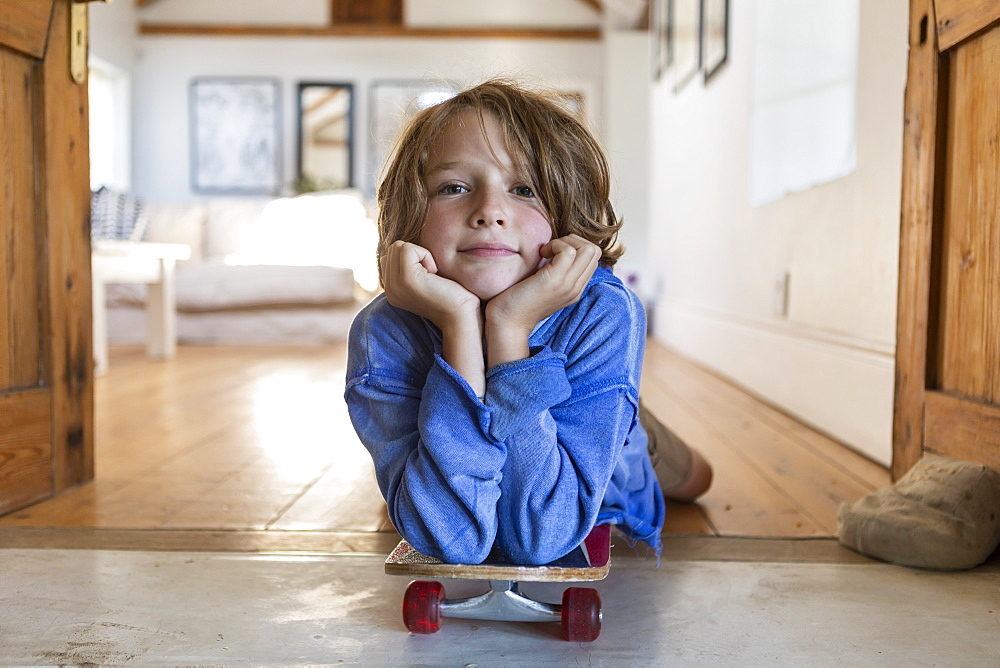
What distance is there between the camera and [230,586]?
103 centimetres

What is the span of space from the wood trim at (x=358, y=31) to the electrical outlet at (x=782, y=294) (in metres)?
4.66

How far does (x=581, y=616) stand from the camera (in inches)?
34.5

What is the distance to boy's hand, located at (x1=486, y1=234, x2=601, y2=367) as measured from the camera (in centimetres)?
84

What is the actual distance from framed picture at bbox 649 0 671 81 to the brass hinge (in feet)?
11.8

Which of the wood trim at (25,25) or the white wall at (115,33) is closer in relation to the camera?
the wood trim at (25,25)

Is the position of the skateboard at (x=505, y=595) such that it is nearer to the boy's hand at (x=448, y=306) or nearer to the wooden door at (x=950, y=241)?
the boy's hand at (x=448, y=306)

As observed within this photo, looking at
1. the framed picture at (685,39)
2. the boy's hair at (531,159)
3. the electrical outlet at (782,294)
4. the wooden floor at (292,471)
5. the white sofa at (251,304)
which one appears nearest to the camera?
the boy's hair at (531,159)

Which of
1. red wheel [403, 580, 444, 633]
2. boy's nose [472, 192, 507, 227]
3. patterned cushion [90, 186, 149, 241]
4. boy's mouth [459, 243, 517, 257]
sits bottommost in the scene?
red wheel [403, 580, 444, 633]

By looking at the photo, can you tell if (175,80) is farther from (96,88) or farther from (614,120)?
(614,120)

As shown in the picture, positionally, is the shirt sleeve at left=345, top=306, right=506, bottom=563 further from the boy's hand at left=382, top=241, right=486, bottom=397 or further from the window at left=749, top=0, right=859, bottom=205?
the window at left=749, top=0, right=859, bottom=205

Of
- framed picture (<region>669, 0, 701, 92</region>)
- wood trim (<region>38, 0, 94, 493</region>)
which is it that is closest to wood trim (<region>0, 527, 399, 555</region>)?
wood trim (<region>38, 0, 94, 493</region>)

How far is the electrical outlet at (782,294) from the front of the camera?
2.53 m

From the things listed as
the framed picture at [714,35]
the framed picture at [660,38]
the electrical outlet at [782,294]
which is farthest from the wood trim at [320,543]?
the framed picture at [660,38]

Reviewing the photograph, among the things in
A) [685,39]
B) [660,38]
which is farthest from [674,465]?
[660,38]
